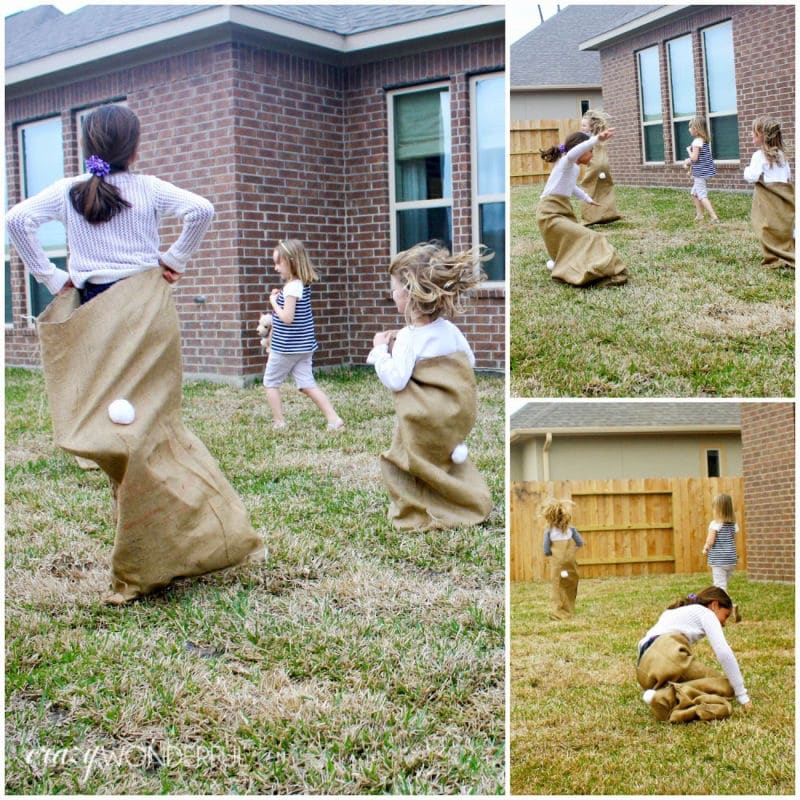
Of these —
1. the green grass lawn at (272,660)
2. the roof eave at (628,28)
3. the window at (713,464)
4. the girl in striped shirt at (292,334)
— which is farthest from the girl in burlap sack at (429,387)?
the girl in striped shirt at (292,334)

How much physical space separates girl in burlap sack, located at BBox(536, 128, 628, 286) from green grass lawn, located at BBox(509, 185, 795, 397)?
0.09 meters

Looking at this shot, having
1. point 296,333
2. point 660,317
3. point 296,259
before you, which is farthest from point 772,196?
point 296,333

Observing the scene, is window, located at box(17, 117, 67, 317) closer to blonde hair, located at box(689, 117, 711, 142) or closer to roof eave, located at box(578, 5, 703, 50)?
roof eave, located at box(578, 5, 703, 50)

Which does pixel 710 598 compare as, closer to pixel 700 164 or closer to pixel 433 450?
pixel 433 450

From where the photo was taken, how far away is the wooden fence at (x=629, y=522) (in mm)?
3719

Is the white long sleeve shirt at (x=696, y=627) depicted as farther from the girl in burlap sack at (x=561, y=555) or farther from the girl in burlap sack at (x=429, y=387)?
the girl in burlap sack at (x=429, y=387)

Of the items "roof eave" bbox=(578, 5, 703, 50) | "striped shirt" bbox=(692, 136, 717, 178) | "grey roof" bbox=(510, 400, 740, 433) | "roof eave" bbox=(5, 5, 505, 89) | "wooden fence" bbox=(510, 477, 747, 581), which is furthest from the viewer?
"roof eave" bbox=(5, 5, 505, 89)

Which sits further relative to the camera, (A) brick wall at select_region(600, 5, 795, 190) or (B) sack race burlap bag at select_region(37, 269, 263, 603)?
(A) brick wall at select_region(600, 5, 795, 190)

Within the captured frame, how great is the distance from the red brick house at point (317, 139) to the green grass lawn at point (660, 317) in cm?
311

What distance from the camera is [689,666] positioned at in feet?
12.3

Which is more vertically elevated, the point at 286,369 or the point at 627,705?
the point at 286,369

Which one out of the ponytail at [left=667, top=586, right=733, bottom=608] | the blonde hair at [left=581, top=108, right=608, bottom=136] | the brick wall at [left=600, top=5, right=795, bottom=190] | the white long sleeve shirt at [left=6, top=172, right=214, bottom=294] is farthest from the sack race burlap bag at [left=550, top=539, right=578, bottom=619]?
the blonde hair at [left=581, top=108, right=608, bottom=136]

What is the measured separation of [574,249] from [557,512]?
1.88 metres

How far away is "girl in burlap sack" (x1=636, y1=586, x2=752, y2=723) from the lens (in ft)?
11.7
